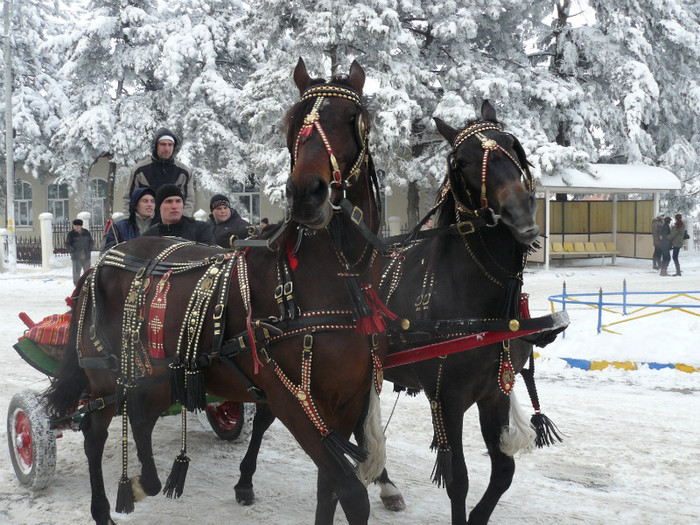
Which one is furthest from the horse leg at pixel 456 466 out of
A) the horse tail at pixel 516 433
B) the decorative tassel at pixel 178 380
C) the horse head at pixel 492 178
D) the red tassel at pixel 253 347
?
the decorative tassel at pixel 178 380

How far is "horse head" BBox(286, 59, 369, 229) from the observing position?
9.46 feet

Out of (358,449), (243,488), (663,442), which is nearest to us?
(358,449)

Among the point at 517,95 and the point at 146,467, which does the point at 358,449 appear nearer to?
the point at 146,467

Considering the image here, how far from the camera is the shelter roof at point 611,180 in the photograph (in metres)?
22.1

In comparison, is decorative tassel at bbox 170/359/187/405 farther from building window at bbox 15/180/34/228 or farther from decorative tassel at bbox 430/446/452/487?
building window at bbox 15/180/34/228

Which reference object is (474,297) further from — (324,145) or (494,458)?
(324,145)

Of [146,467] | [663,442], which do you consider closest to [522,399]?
[663,442]

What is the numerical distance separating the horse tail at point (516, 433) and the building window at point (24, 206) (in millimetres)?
35586

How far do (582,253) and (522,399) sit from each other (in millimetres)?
18030

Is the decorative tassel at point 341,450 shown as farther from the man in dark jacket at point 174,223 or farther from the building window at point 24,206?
the building window at point 24,206

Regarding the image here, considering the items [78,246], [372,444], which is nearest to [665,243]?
[78,246]

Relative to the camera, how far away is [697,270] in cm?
2338

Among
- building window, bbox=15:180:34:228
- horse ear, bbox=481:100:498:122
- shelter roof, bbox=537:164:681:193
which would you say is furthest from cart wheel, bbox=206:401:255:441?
building window, bbox=15:180:34:228

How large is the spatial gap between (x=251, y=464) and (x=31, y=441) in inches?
65.5
